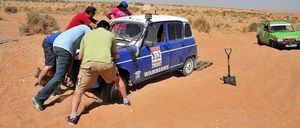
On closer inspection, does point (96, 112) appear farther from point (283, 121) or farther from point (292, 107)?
point (292, 107)

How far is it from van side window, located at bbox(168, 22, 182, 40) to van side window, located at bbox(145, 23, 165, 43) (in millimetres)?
317

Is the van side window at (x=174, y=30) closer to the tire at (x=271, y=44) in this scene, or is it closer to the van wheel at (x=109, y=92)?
the van wheel at (x=109, y=92)

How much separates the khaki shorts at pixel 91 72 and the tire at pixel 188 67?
382 centimetres

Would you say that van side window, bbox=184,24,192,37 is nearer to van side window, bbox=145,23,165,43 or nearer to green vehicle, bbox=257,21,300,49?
van side window, bbox=145,23,165,43

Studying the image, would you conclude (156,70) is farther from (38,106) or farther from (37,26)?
(37,26)

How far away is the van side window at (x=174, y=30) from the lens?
9.56 metres

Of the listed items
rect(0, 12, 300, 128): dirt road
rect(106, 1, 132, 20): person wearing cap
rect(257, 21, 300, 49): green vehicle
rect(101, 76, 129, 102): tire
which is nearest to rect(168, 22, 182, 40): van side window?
rect(0, 12, 300, 128): dirt road

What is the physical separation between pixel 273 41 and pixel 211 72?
8285 mm

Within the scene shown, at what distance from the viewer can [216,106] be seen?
304 inches

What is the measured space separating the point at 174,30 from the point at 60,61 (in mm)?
3686

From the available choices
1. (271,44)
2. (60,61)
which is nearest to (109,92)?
(60,61)

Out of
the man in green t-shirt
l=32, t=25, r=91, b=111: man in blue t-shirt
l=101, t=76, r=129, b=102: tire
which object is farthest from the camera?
l=101, t=76, r=129, b=102: tire

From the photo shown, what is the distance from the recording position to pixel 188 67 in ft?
34.6

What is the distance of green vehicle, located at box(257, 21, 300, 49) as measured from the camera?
17484 mm
